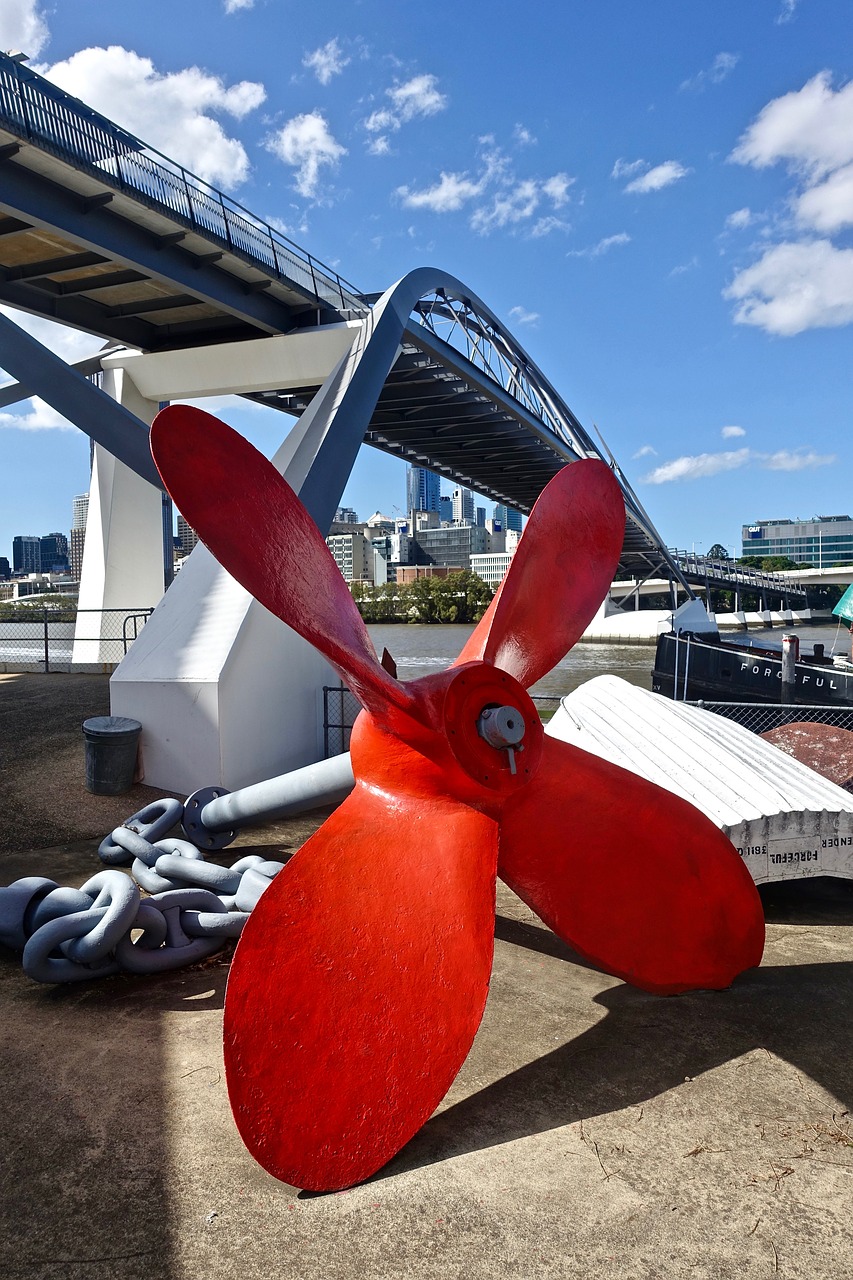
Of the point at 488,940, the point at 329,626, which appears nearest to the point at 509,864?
the point at 488,940

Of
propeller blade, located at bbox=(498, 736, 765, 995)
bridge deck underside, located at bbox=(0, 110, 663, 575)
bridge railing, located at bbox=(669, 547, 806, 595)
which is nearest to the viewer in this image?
propeller blade, located at bbox=(498, 736, 765, 995)

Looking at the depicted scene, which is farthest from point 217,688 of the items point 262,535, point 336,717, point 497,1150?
point 497,1150

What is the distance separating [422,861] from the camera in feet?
10.6

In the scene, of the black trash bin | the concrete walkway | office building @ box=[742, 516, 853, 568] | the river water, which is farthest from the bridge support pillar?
office building @ box=[742, 516, 853, 568]

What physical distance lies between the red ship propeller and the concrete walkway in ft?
0.80

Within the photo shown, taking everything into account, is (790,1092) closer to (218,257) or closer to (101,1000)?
(101,1000)

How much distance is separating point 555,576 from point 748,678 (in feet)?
47.6

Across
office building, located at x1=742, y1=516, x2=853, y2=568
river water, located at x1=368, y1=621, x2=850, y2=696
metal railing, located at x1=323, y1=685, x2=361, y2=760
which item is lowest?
river water, located at x1=368, y1=621, x2=850, y2=696

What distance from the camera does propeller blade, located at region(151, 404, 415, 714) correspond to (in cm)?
313

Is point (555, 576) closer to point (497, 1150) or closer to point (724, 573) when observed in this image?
point (497, 1150)

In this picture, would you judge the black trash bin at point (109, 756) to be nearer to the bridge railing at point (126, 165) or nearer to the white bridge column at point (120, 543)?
the bridge railing at point (126, 165)

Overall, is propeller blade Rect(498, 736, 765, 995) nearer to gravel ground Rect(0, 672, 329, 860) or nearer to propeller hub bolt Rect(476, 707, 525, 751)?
propeller hub bolt Rect(476, 707, 525, 751)

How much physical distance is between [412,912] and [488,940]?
29 cm

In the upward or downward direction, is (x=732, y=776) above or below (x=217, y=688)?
below
